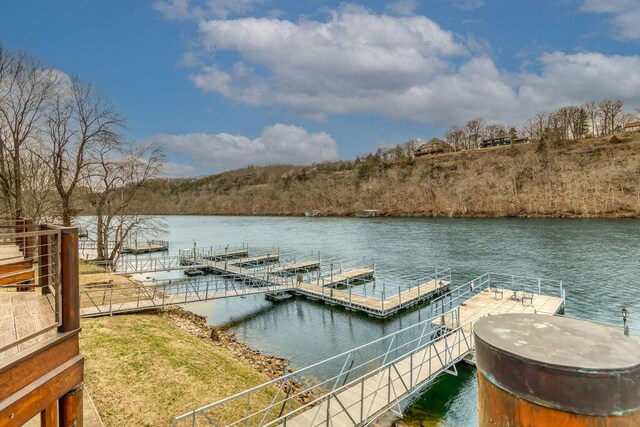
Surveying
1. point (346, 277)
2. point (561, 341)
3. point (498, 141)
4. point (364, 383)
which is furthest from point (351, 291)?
point (498, 141)

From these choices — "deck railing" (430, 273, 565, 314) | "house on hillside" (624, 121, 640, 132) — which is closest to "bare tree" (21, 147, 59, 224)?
"deck railing" (430, 273, 565, 314)

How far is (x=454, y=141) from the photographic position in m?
138

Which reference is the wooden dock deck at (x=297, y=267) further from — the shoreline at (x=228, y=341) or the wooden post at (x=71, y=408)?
the wooden post at (x=71, y=408)

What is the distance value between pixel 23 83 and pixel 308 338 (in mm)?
23454

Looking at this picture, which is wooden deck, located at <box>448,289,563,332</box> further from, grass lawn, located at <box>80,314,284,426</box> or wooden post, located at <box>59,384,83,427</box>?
wooden post, located at <box>59,384,83,427</box>

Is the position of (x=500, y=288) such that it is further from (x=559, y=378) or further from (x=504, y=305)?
(x=559, y=378)

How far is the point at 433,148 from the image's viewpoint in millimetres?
129000

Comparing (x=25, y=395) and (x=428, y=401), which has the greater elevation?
(x=25, y=395)

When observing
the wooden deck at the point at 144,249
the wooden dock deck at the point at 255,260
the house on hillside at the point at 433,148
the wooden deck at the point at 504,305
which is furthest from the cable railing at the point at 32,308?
the house on hillside at the point at 433,148

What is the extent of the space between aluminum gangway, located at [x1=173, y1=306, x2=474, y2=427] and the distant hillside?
2811cm

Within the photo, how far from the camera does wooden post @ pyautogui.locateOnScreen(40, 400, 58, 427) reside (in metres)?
4.30

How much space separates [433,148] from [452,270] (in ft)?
348

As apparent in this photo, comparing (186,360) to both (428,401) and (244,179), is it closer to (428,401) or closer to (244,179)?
(428,401)

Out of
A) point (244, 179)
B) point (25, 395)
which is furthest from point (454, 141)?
point (25, 395)
